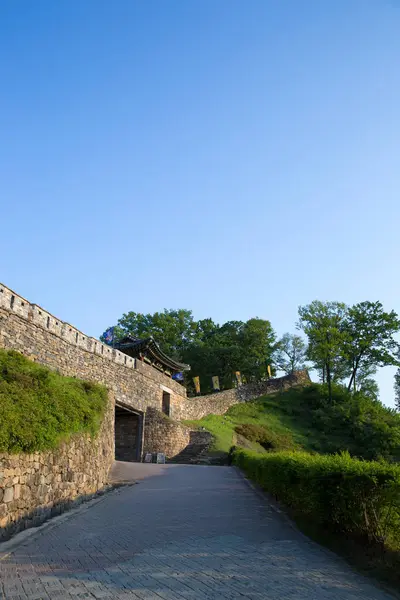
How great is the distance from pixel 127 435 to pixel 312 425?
18739 mm

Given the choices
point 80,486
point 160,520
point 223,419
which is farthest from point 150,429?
point 160,520

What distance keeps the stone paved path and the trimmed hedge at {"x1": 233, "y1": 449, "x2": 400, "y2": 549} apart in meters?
0.53

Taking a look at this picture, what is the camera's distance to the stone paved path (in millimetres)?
4541

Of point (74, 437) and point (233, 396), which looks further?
point (233, 396)

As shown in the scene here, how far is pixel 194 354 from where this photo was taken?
4472 centimetres

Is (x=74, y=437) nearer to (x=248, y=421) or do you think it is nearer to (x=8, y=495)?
(x=8, y=495)

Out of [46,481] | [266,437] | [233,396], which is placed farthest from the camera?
[233,396]

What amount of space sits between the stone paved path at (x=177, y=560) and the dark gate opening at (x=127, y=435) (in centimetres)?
1427

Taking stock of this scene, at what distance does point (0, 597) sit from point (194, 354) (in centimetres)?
4044

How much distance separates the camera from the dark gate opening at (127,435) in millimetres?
23594

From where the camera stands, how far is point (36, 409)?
8070 millimetres

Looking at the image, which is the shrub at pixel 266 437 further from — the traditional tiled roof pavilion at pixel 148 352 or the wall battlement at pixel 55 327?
the wall battlement at pixel 55 327

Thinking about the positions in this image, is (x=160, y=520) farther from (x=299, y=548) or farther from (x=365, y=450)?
(x=365, y=450)

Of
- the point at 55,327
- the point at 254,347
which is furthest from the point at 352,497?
the point at 254,347
